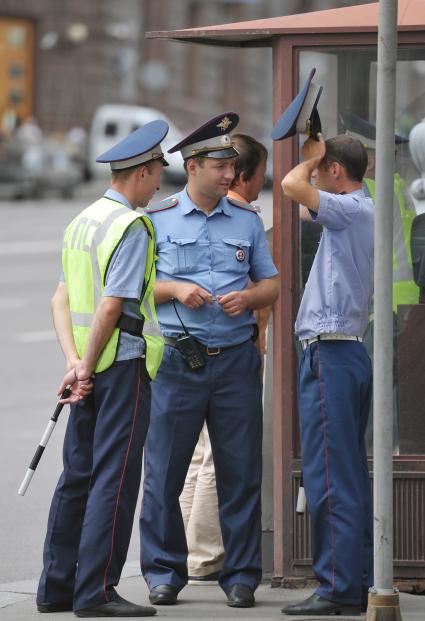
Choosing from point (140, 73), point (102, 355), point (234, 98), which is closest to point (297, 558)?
point (102, 355)

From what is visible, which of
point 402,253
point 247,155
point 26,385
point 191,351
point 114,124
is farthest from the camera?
point 114,124

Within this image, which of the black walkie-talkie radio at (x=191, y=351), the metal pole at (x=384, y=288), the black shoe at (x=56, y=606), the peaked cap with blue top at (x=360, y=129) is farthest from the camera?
the peaked cap with blue top at (x=360, y=129)

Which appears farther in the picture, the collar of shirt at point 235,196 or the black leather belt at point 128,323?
the collar of shirt at point 235,196

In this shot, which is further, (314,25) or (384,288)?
(314,25)

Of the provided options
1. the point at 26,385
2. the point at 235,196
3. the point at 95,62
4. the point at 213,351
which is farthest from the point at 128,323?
the point at 95,62

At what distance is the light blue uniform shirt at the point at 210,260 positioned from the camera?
20.9 ft

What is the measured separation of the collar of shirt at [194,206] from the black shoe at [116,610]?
156 cm

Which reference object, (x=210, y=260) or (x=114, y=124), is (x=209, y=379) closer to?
(x=210, y=260)

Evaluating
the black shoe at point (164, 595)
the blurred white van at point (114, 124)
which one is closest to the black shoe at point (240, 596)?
the black shoe at point (164, 595)

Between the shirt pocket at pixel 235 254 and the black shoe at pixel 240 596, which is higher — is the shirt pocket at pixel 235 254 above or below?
above

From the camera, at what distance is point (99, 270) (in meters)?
6.05

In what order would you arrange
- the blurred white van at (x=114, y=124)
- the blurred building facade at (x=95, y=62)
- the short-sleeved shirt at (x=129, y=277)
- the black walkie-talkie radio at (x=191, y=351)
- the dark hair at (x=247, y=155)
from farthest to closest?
the blurred building facade at (x=95, y=62), the blurred white van at (x=114, y=124), the dark hair at (x=247, y=155), the black walkie-talkie radio at (x=191, y=351), the short-sleeved shirt at (x=129, y=277)

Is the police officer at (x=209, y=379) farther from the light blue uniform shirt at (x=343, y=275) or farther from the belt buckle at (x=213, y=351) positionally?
the light blue uniform shirt at (x=343, y=275)

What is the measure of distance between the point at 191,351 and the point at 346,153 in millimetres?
978
